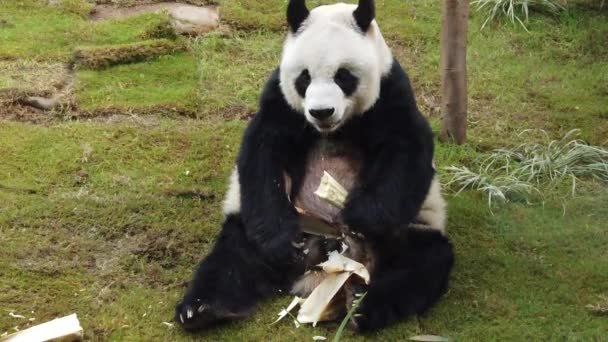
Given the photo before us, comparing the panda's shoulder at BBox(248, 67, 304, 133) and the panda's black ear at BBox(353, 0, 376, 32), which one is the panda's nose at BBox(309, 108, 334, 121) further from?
the panda's black ear at BBox(353, 0, 376, 32)

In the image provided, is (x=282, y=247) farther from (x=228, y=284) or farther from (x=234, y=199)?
(x=234, y=199)

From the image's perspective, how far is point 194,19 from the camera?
745 cm

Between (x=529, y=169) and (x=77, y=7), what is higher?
(x=77, y=7)

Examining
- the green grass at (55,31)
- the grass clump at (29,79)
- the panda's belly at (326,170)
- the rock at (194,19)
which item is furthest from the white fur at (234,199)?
the rock at (194,19)

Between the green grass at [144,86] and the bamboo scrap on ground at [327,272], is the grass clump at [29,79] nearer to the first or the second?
the green grass at [144,86]

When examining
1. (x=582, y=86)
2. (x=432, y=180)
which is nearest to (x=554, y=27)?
(x=582, y=86)

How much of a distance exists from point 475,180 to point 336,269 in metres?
1.65

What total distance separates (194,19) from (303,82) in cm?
367

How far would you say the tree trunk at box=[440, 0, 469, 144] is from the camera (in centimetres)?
563

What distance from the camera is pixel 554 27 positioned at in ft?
24.0

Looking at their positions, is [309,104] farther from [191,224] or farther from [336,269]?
[191,224]

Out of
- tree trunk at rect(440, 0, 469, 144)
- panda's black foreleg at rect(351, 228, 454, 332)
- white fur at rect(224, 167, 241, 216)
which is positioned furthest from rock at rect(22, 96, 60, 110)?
panda's black foreleg at rect(351, 228, 454, 332)

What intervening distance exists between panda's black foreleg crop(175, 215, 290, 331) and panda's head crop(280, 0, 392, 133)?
2.58 feet

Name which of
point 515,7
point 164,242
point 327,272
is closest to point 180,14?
point 515,7
